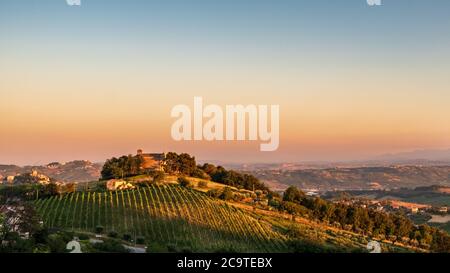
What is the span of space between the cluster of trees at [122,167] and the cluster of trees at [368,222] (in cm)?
1164

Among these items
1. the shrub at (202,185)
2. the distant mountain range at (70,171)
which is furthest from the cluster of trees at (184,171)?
the shrub at (202,185)

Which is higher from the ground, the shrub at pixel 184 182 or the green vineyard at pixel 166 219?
the shrub at pixel 184 182

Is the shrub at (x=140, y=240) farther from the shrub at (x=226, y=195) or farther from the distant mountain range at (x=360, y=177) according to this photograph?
the distant mountain range at (x=360, y=177)

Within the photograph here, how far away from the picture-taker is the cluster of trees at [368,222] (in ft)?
104

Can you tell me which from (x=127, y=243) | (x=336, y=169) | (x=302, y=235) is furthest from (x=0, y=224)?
(x=336, y=169)

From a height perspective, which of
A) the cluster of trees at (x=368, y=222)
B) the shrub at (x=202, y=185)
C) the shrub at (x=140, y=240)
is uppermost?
the shrub at (x=202, y=185)

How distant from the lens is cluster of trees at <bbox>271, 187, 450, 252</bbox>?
A: 3158cm

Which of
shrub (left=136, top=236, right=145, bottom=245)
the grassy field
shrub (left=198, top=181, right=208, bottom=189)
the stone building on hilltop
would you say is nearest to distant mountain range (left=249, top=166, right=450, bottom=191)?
shrub (left=198, top=181, right=208, bottom=189)

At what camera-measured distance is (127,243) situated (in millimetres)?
19266

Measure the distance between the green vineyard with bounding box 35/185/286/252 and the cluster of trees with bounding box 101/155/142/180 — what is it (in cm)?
698

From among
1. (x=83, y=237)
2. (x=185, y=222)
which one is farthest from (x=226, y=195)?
(x=83, y=237)

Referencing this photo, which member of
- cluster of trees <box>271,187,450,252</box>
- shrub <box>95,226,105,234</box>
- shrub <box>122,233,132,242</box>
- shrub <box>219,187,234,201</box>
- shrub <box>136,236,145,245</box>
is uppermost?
shrub <box>219,187,234,201</box>

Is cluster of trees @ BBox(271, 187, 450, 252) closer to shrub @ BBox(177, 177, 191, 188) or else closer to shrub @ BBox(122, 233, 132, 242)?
shrub @ BBox(177, 177, 191, 188)
